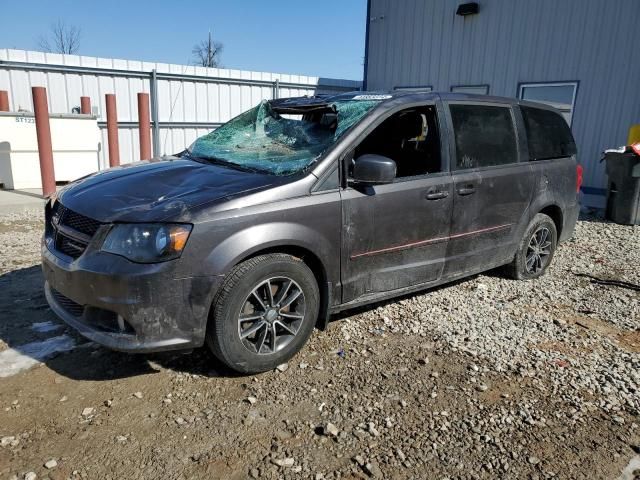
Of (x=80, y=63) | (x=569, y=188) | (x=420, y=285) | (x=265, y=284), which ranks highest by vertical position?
(x=80, y=63)

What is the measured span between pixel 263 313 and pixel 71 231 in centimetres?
126

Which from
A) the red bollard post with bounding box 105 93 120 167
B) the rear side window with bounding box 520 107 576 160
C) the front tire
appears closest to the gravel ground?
the front tire

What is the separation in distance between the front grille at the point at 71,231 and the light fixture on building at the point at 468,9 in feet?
35.5

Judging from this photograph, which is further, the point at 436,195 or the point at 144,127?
the point at 144,127

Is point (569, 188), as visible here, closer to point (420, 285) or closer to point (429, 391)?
point (420, 285)

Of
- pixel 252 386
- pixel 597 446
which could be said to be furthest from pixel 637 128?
pixel 252 386

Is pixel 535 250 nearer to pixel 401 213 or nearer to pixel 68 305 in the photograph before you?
pixel 401 213

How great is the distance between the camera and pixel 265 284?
3.00m

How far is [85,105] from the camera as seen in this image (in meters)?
10.6

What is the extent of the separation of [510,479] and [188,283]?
188 centimetres

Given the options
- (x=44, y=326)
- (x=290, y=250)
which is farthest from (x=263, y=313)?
(x=44, y=326)

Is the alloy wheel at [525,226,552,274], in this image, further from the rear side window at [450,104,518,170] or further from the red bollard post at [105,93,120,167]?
the red bollard post at [105,93,120,167]

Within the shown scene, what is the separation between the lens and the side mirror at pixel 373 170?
321 centimetres

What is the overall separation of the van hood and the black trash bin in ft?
22.6
